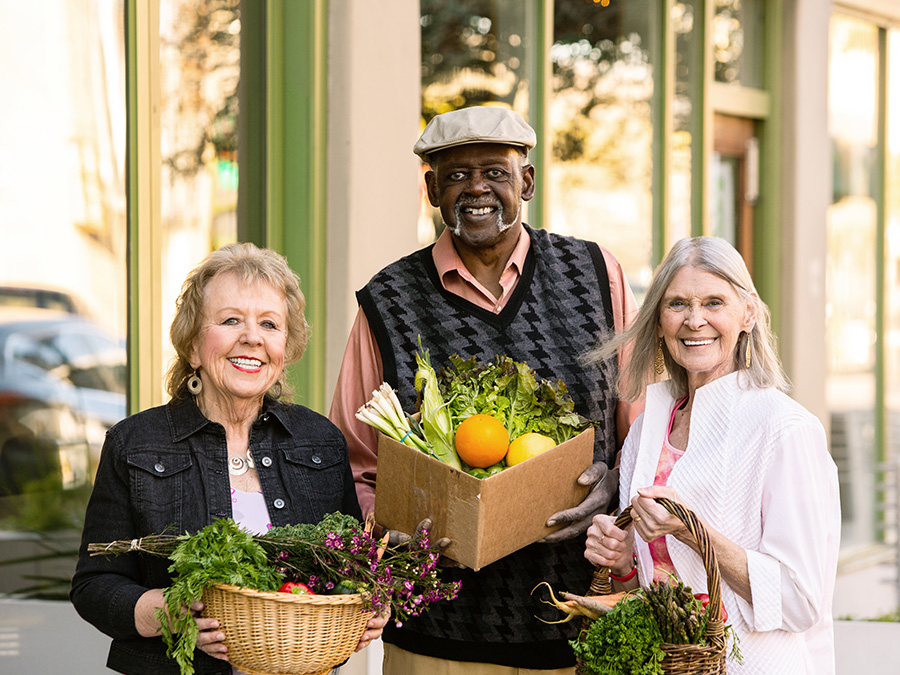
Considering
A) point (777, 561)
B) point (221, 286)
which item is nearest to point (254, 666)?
point (221, 286)

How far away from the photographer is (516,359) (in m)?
2.81

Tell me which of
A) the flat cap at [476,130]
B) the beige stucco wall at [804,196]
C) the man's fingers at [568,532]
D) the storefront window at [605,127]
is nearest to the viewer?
the man's fingers at [568,532]

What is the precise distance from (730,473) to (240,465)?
1.14m

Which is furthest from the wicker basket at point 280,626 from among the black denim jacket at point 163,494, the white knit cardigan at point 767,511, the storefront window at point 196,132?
the storefront window at point 196,132

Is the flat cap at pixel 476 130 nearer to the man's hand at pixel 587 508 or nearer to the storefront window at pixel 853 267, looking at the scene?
the man's hand at pixel 587 508

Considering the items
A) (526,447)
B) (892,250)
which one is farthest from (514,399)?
(892,250)

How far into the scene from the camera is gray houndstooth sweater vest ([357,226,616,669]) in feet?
9.21

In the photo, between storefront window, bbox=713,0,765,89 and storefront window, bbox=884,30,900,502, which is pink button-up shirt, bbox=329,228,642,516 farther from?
storefront window, bbox=884,30,900,502

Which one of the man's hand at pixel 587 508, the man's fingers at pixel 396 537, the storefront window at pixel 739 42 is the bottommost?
the man's fingers at pixel 396 537

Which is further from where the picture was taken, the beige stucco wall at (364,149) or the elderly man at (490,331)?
the beige stucco wall at (364,149)

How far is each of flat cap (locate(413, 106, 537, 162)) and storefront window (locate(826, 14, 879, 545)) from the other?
5.76 metres

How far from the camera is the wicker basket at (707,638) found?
6.68 ft

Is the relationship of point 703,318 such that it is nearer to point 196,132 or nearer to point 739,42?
point 196,132

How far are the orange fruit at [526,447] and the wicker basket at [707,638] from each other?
39 cm
